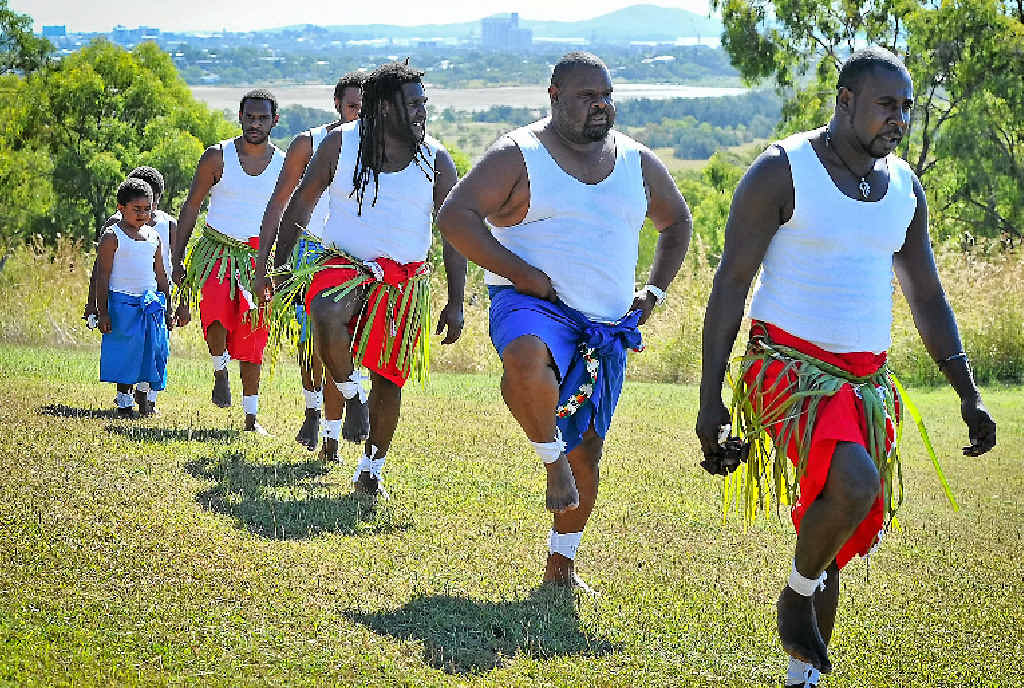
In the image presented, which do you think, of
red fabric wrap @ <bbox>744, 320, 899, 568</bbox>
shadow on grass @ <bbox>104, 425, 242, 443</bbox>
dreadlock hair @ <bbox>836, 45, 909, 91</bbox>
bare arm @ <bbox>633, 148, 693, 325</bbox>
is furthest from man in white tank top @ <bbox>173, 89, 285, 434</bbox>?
dreadlock hair @ <bbox>836, 45, 909, 91</bbox>

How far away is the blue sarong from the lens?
8.06m

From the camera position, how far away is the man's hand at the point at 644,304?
21.3 ft

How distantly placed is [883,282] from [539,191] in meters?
1.58

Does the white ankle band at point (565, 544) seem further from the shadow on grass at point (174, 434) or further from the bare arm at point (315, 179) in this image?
the shadow on grass at point (174, 434)

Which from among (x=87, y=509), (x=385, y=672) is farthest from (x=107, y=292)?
(x=385, y=672)

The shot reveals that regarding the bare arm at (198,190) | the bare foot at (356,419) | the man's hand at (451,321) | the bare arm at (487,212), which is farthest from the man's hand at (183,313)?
the bare arm at (487,212)

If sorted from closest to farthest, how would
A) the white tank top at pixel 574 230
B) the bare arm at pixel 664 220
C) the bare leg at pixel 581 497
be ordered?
the white tank top at pixel 574 230 < the bare leg at pixel 581 497 < the bare arm at pixel 664 220

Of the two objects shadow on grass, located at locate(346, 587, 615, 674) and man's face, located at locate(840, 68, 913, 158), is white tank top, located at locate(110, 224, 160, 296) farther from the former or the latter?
man's face, located at locate(840, 68, 913, 158)

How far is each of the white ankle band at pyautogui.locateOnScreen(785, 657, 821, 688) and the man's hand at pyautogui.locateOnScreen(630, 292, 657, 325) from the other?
6.57 feet

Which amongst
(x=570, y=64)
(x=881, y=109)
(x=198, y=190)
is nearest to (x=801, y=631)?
(x=881, y=109)

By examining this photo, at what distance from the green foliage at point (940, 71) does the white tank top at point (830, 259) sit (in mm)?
23611

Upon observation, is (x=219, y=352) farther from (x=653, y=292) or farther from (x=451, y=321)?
(x=653, y=292)

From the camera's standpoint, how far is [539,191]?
6.06 meters

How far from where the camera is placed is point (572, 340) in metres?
6.11
